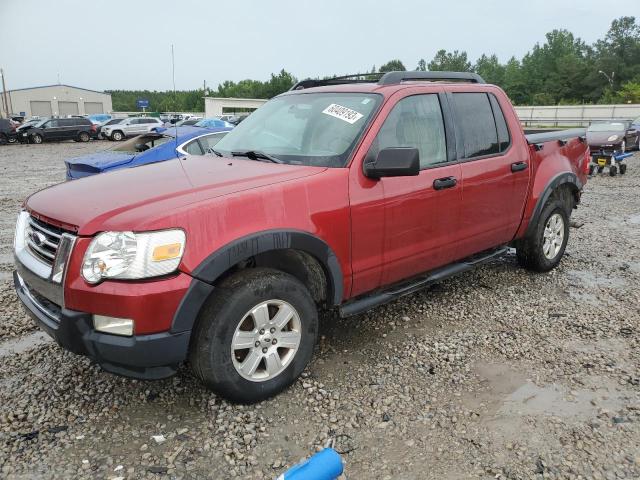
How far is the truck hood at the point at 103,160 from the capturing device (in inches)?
307

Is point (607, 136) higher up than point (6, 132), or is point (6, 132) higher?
point (6, 132)

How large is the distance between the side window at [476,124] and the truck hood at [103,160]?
553cm

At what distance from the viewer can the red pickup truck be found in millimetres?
2617

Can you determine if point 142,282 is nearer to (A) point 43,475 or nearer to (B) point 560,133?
(A) point 43,475

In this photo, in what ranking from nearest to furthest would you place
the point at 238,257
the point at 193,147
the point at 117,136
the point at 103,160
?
the point at 238,257
the point at 103,160
the point at 193,147
the point at 117,136

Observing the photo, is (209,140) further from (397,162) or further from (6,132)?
(6,132)

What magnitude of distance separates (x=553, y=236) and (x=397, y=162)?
2971 millimetres

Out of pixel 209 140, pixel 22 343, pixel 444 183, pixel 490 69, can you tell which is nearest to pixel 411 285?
pixel 444 183

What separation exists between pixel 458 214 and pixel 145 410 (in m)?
2.64

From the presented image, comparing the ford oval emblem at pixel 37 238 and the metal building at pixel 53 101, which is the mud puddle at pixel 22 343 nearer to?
the ford oval emblem at pixel 37 238

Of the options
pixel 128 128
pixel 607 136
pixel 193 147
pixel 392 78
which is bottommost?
pixel 607 136

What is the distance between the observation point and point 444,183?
3895mm

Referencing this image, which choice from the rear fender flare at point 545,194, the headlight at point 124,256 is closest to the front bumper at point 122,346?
the headlight at point 124,256

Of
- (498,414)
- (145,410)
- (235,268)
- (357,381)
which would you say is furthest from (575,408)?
(145,410)
